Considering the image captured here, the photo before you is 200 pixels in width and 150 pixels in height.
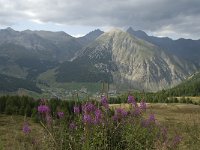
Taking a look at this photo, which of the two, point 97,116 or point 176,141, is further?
point 176,141

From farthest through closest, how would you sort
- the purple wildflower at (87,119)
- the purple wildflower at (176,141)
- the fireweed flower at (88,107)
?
the purple wildflower at (176,141) → the fireweed flower at (88,107) → the purple wildflower at (87,119)

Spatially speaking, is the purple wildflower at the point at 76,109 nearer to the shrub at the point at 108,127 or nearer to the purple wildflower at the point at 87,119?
the shrub at the point at 108,127

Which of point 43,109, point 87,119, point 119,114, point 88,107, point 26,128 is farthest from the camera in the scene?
point 119,114

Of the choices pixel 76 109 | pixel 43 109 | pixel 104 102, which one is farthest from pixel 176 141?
pixel 43 109

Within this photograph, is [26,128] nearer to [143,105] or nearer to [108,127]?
[108,127]

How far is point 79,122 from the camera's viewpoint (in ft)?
28.3

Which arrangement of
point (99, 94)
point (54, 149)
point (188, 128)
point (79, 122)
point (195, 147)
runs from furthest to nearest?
point (188, 128) < point (195, 147) < point (79, 122) < point (99, 94) < point (54, 149)

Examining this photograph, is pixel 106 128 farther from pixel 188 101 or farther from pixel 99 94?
pixel 188 101

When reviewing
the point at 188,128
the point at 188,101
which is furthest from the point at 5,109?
the point at 188,101

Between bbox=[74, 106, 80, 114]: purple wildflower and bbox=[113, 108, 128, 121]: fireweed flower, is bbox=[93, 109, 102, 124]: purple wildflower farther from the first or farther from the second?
bbox=[113, 108, 128, 121]: fireweed flower

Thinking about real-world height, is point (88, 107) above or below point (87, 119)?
above

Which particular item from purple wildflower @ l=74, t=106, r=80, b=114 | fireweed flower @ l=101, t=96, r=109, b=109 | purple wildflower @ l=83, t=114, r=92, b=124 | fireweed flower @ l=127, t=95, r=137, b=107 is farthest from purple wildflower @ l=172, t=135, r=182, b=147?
purple wildflower @ l=83, t=114, r=92, b=124

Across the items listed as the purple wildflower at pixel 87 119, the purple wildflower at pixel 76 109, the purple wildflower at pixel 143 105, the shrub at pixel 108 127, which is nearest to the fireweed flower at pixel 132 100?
the shrub at pixel 108 127

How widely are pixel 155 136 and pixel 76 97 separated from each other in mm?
2911
